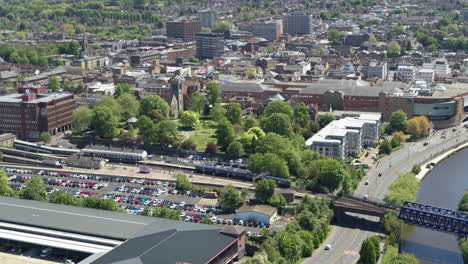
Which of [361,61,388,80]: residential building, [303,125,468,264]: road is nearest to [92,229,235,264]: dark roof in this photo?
[303,125,468,264]: road

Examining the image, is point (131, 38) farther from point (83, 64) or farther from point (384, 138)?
point (384, 138)

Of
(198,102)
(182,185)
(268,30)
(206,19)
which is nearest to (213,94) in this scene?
(198,102)

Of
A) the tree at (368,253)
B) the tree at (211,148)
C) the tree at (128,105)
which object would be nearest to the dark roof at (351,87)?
the tree at (128,105)

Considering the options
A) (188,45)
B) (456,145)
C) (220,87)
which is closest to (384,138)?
(456,145)

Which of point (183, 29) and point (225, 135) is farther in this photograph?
point (183, 29)

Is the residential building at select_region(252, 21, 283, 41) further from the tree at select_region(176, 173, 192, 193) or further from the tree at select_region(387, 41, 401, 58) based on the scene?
the tree at select_region(176, 173, 192, 193)

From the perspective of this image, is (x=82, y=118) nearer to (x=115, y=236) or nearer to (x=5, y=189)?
(x=5, y=189)

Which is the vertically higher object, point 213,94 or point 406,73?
point 213,94

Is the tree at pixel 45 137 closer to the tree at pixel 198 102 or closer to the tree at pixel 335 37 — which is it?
the tree at pixel 198 102
